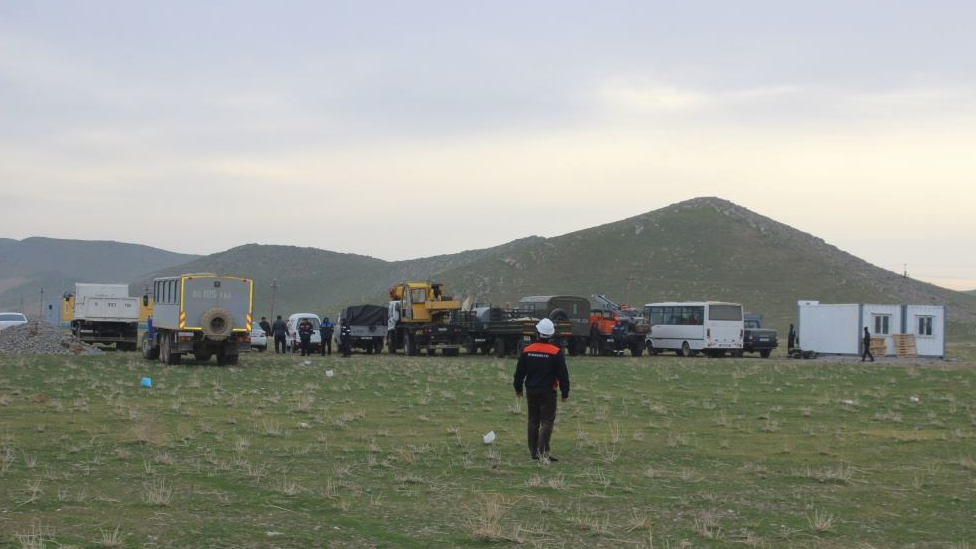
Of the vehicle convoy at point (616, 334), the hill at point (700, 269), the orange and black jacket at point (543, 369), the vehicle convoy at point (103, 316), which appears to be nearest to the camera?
the orange and black jacket at point (543, 369)

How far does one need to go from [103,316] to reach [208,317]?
14.8 m

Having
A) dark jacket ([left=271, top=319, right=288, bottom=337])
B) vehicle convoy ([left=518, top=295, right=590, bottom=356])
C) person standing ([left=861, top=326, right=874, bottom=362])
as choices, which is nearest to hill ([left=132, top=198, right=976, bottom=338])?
person standing ([left=861, top=326, right=874, bottom=362])

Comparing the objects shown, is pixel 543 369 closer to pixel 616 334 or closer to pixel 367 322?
pixel 616 334

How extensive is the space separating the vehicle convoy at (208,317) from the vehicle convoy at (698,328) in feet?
71.6

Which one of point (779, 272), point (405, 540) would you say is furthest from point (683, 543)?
point (779, 272)

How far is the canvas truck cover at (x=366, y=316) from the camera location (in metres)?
47.3

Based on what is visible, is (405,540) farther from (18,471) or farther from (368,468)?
(18,471)

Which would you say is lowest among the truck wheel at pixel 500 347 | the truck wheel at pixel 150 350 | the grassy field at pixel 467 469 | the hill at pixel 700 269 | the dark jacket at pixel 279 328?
the grassy field at pixel 467 469

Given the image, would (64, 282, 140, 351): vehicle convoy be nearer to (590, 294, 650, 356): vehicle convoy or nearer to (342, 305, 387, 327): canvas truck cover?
(342, 305, 387, 327): canvas truck cover

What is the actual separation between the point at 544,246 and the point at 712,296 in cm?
3604

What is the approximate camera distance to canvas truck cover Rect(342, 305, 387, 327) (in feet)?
155

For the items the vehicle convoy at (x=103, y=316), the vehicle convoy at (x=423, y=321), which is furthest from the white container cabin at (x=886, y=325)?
the vehicle convoy at (x=103, y=316)

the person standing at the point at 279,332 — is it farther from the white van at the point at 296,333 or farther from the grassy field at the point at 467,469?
the grassy field at the point at 467,469

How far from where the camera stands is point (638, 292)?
378 feet
